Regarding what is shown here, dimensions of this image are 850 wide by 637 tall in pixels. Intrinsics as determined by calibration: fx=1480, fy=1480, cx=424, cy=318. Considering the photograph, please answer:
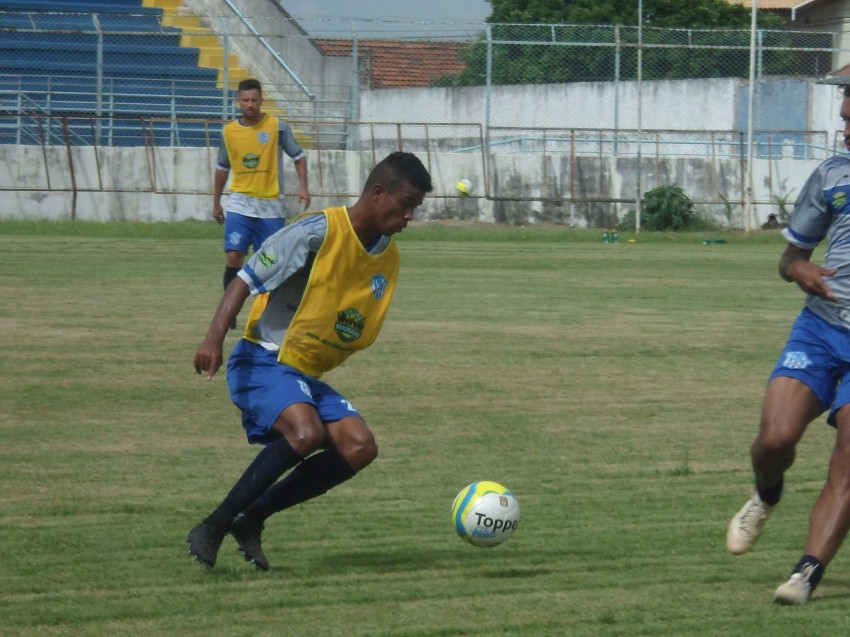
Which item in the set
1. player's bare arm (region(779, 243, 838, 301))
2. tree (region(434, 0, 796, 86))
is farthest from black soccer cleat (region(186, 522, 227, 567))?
tree (region(434, 0, 796, 86))

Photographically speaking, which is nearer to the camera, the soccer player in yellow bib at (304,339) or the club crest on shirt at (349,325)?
the soccer player in yellow bib at (304,339)

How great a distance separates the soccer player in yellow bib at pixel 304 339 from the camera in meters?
5.80

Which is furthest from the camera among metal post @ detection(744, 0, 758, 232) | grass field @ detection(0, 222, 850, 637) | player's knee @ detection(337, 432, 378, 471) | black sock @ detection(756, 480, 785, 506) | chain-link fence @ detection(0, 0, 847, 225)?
chain-link fence @ detection(0, 0, 847, 225)

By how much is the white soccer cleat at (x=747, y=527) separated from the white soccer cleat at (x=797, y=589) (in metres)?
0.60

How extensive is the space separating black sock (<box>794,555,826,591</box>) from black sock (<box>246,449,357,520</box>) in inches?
70.6

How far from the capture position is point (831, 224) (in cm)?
588

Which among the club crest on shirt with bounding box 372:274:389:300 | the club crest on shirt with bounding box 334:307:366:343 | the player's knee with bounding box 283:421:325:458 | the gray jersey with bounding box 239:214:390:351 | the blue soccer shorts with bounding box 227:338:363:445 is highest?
the gray jersey with bounding box 239:214:390:351

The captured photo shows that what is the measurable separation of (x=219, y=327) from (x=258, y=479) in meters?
0.64

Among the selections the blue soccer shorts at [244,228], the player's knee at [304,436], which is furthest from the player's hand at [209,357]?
the blue soccer shorts at [244,228]

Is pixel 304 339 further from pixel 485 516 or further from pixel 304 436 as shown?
pixel 485 516

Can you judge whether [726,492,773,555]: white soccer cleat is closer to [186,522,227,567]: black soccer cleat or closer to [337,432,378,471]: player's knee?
[337,432,378,471]: player's knee

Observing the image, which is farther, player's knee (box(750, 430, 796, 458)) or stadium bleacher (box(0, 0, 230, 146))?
stadium bleacher (box(0, 0, 230, 146))

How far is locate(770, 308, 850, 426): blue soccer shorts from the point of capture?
5.70m

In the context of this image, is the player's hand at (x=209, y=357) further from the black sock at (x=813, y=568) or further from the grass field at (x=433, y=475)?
the black sock at (x=813, y=568)
